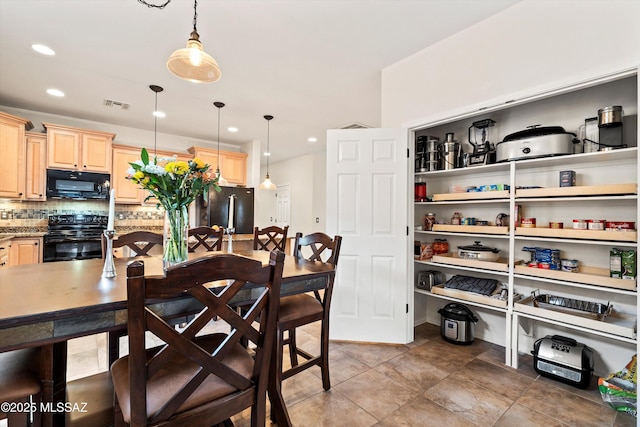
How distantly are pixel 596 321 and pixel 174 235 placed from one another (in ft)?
8.82

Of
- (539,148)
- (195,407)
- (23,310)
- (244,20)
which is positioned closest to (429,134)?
(539,148)

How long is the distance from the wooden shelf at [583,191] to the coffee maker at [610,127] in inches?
10.9

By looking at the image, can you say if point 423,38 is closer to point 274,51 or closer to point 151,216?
point 274,51

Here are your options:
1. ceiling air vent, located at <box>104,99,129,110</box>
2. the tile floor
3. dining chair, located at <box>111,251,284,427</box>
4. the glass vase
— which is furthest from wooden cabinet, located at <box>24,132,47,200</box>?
dining chair, located at <box>111,251,284,427</box>

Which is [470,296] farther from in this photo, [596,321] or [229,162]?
[229,162]

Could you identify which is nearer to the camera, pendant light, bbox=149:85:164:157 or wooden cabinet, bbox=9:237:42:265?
pendant light, bbox=149:85:164:157

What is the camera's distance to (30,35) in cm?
251

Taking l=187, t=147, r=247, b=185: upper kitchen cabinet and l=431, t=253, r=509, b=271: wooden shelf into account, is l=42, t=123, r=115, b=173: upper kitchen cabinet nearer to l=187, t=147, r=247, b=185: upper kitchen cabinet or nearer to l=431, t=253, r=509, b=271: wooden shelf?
l=187, t=147, r=247, b=185: upper kitchen cabinet

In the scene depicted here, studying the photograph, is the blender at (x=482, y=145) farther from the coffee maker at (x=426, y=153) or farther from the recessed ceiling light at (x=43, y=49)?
the recessed ceiling light at (x=43, y=49)

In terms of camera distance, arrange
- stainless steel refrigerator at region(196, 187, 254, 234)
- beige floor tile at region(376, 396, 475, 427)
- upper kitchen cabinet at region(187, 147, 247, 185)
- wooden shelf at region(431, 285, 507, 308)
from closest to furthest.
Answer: beige floor tile at region(376, 396, 475, 427) < wooden shelf at region(431, 285, 507, 308) < stainless steel refrigerator at region(196, 187, 254, 234) < upper kitchen cabinet at region(187, 147, 247, 185)

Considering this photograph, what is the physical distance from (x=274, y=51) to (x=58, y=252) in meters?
3.93

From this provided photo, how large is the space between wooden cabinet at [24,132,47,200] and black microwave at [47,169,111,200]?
10cm

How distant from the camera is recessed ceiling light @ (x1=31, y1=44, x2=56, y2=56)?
2668 millimetres

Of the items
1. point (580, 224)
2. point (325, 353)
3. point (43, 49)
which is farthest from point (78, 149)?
point (580, 224)
